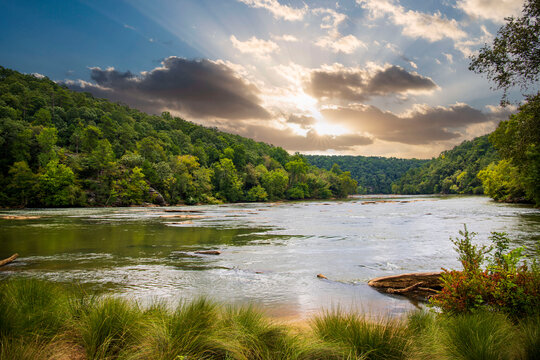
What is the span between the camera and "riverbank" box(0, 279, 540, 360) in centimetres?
398

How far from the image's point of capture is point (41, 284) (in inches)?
248

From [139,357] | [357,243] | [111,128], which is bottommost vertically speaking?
[357,243]

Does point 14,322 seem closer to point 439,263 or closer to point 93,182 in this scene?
point 439,263

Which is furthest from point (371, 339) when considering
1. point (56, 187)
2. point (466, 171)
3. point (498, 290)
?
point (466, 171)

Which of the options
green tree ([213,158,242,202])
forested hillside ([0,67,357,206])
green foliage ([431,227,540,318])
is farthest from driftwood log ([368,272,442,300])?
green tree ([213,158,242,202])

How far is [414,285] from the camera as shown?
31.8ft

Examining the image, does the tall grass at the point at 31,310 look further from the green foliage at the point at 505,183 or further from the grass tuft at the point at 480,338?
the green foliage at the point at 505,183

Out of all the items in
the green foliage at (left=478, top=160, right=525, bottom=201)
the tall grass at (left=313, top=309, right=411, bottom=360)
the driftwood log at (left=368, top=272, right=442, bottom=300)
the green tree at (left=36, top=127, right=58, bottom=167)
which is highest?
the green tree at (left=36, top=127, right=58, bottom=167)

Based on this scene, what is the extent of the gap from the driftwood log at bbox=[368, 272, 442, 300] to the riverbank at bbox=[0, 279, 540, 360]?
4.50 meters

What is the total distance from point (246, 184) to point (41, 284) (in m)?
128

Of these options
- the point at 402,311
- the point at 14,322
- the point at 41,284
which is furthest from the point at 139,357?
the point at 402,311

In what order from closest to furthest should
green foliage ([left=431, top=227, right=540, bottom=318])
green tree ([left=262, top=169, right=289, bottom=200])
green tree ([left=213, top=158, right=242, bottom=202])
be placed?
1. green foliage ([left=431, top=227, right=540, bottom=318])
2. green tree ([left=213, top=158, right=242, bottom=202])
3. green tree ([left=262, top=169, right=289, bottom=200])

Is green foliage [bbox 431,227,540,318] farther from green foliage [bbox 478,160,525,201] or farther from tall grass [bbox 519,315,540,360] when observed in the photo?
green foliage [bbox 478,160,525,201]

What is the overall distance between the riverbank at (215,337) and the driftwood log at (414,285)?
4.50m
